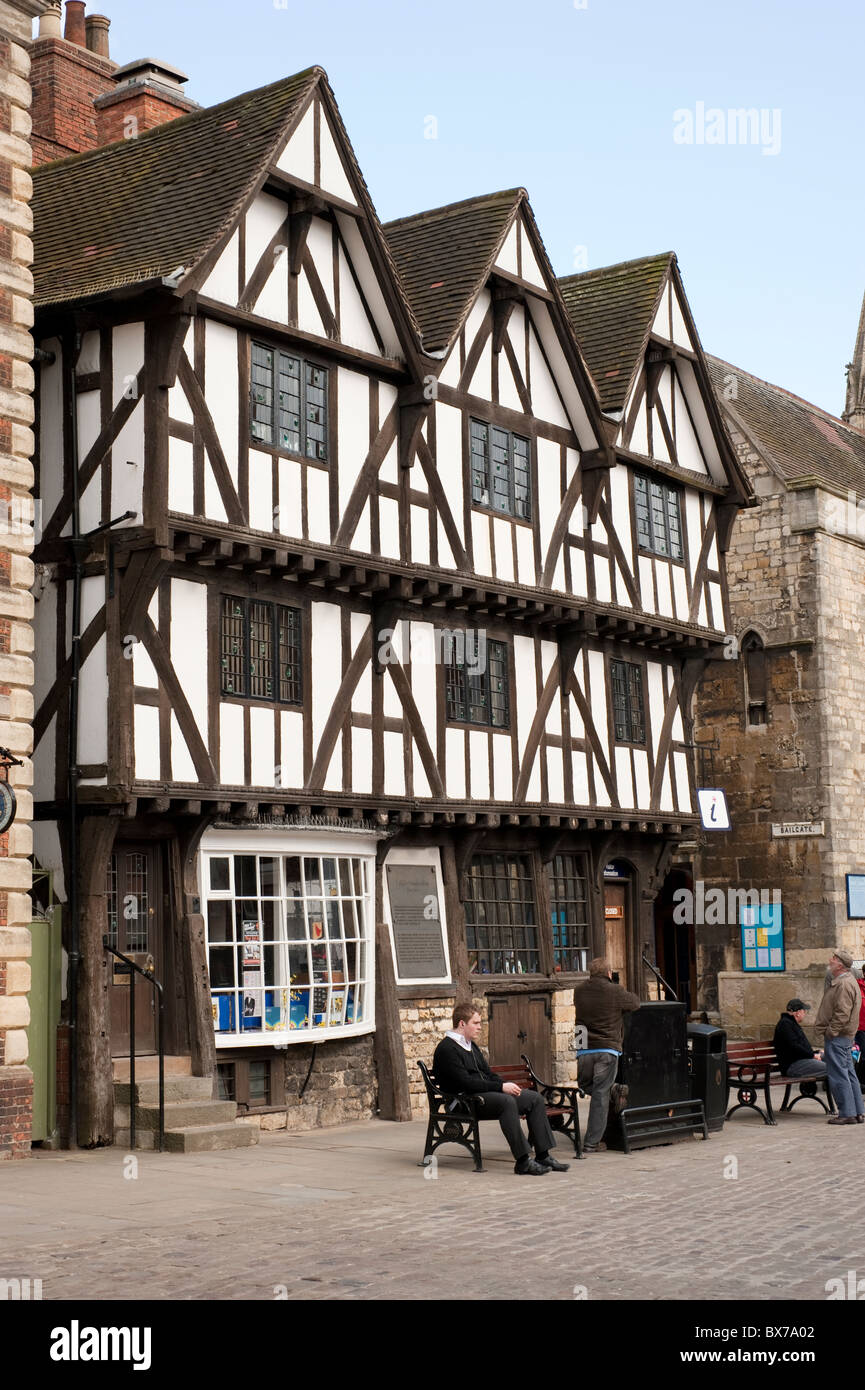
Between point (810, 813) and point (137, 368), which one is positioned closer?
point (137, 368)

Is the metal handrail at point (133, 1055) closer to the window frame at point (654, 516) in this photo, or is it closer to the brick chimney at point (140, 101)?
the window frame at point (654, 516)

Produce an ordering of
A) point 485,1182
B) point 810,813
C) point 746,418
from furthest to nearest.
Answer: point 746,418 < point 810,813 < point 485,1182

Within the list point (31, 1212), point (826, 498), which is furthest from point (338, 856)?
point (826, 498)

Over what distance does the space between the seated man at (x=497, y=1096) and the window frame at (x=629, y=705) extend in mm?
8200

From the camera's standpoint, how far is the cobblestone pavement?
27.7ft

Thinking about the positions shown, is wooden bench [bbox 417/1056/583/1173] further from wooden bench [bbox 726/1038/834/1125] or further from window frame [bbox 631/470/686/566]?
window frame [bbox 631/470/686/566]

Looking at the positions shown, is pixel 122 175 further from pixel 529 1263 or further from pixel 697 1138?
pixel 529 1263

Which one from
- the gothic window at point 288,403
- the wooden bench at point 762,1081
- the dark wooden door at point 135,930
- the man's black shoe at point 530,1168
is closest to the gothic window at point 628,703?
the wooden bench at point 762,1081

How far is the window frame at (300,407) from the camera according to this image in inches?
635

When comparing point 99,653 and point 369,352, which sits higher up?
point 369,352

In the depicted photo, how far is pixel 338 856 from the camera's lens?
56.9 feet

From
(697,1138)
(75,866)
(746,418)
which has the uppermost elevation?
(746,418)

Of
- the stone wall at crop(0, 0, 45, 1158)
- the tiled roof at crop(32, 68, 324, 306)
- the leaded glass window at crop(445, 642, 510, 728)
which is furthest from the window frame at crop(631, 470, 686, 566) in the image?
the stone wall at crop(0, 0, 45, 1158)

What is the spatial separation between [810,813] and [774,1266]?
19.3m
